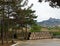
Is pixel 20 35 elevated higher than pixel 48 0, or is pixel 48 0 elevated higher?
pixel 48 0

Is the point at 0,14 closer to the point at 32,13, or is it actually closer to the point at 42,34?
the point at 32,13

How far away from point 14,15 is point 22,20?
395 inches

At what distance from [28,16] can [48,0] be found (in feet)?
152

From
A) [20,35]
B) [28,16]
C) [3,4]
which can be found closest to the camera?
[3,4]

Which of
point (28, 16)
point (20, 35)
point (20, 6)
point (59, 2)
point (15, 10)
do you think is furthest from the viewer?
point (20, 35)

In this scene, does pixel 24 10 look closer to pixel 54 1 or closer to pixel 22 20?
pixel 22 20

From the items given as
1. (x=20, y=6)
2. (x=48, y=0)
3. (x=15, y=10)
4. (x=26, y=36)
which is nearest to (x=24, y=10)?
(x=20, y=6)

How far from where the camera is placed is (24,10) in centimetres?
5700

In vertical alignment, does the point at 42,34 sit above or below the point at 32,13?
below

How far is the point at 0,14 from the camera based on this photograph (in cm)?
4281

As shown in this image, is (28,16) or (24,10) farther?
(28,16)

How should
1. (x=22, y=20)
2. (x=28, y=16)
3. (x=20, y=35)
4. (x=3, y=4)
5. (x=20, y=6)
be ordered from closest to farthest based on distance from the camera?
(x=3, y=4)
(x=20, y=6)
(x=22, y=20)
(x=28, y=16)
(x=20, y=35)

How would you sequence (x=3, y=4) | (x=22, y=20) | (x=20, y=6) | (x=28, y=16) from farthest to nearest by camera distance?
(x=28, y=16)
(x=22, y=20)
(x=20, y=6)
(x=3, y=4)

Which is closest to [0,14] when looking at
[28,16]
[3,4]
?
[3,4]
